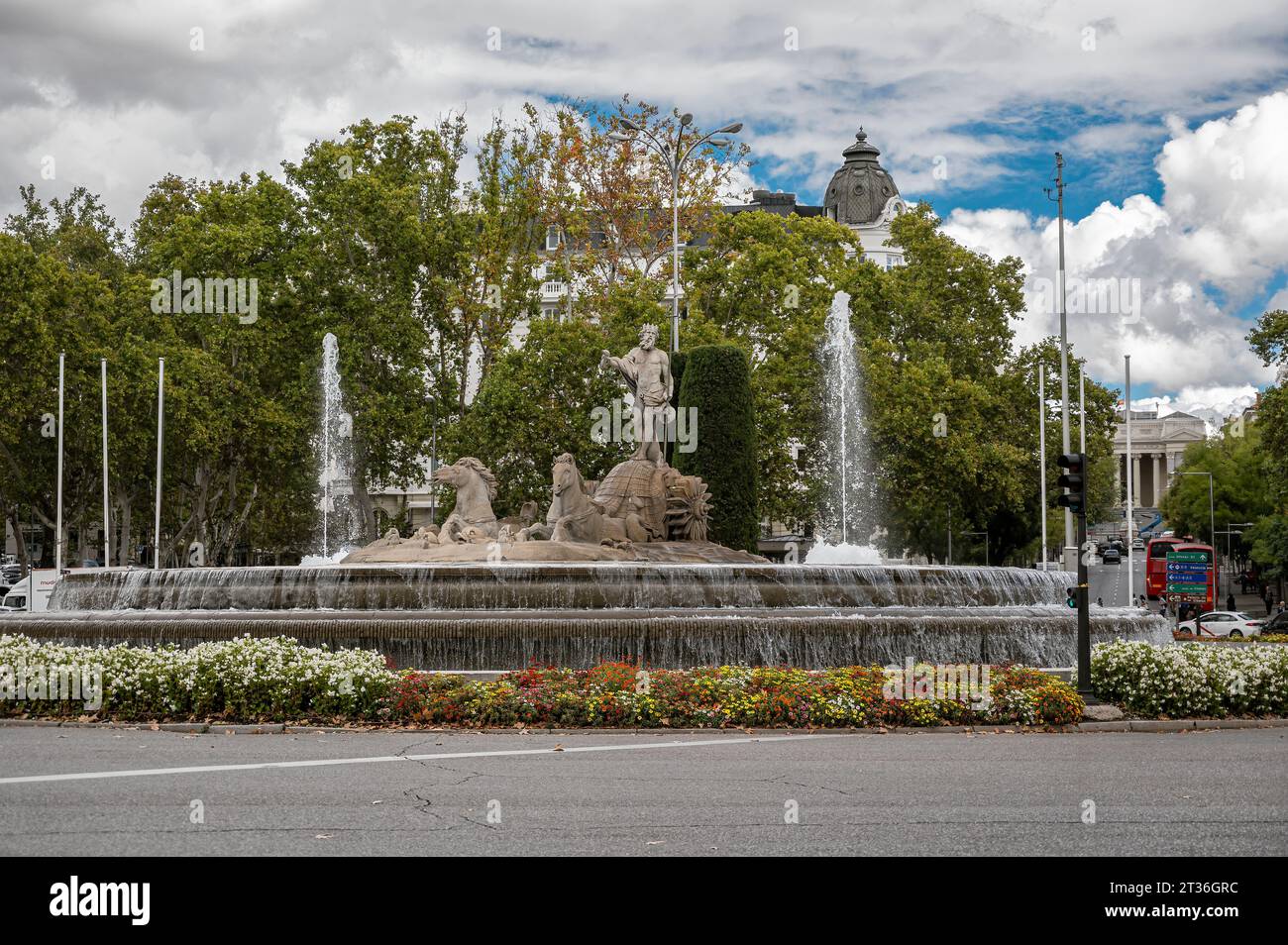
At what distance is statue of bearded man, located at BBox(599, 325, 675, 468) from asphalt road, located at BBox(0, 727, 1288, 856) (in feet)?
48.5

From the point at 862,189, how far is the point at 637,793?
93.3 m

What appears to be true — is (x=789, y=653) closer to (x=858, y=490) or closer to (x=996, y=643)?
(x=996, y=643)

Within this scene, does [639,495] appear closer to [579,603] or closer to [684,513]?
[684,513]

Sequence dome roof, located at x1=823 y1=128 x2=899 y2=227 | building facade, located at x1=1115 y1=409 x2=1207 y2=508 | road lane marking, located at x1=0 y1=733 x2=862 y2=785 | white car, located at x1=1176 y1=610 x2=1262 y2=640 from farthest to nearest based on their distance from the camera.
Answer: building facade, located at x1=1115 y1=409 x2=1207 y2=508
dome roof, located at x1=823 y1=128 x2=899 y2=227
white car, located at x1=1176 y1=610 x2=1262 y2=640
road lane marking, located at x1=0 y1=733 x2=862 y2=785

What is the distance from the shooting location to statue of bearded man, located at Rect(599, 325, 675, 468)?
30781 millimetres

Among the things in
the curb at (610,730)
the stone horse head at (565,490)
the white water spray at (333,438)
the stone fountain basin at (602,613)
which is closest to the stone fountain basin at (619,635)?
the stone fountain basin at (602,613)

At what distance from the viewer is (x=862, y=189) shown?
100938 millimetres

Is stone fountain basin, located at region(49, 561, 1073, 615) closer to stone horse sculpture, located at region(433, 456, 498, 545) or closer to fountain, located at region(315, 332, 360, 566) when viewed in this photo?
stone horse sculpture, located at region(433, 456, 498, 545)

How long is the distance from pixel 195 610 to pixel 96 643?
2.69 m

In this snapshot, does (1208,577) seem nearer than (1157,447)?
Yes

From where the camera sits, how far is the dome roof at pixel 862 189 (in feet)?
331

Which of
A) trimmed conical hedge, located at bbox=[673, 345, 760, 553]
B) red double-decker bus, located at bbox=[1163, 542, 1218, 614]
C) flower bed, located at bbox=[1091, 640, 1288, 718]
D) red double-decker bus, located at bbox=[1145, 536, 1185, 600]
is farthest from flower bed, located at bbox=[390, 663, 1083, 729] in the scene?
red double-decker bus, located at bbox=[1145, 536, 1185, 600]

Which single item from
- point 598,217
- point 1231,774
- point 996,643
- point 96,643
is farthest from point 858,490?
point 1231,774

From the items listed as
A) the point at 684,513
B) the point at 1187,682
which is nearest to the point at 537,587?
the point at 684,513
